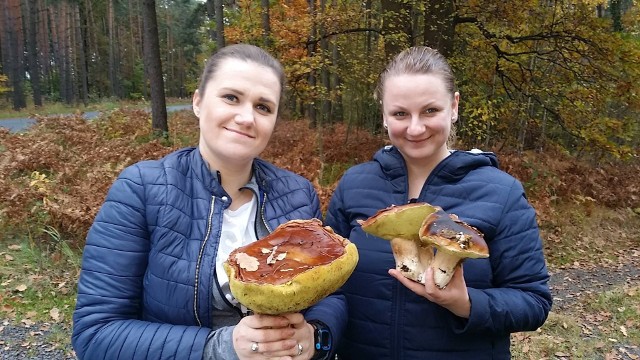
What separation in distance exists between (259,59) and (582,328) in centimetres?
719

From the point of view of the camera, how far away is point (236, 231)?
2.02 m

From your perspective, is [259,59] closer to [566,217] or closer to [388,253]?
[388,253]

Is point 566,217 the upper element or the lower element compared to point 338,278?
lower

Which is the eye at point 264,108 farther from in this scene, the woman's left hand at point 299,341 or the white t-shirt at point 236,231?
the woman's left hand at point 299,341

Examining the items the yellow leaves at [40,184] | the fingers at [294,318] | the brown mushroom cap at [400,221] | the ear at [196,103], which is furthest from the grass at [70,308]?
the brown mushroom cap at [400,221]

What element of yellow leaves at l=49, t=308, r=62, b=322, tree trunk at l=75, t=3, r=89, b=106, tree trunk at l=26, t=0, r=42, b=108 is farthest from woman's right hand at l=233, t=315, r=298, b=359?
tree trunk at l=75, t=3, r=89, b=106

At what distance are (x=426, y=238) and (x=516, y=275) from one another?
0.80 metres

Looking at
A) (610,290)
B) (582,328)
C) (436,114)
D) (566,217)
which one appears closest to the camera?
(436,114)

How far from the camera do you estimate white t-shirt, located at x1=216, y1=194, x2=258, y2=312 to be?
6.28 ft

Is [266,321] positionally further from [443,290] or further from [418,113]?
[418,113]

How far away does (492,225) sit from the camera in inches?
81.0

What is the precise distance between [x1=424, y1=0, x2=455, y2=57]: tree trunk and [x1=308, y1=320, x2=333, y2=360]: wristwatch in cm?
1002

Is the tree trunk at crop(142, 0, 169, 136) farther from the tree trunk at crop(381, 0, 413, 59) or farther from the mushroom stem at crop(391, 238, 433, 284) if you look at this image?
the mushroom stem at crop(391, 238, 433, 284)

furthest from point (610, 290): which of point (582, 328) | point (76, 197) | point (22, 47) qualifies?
point (22, 47)
